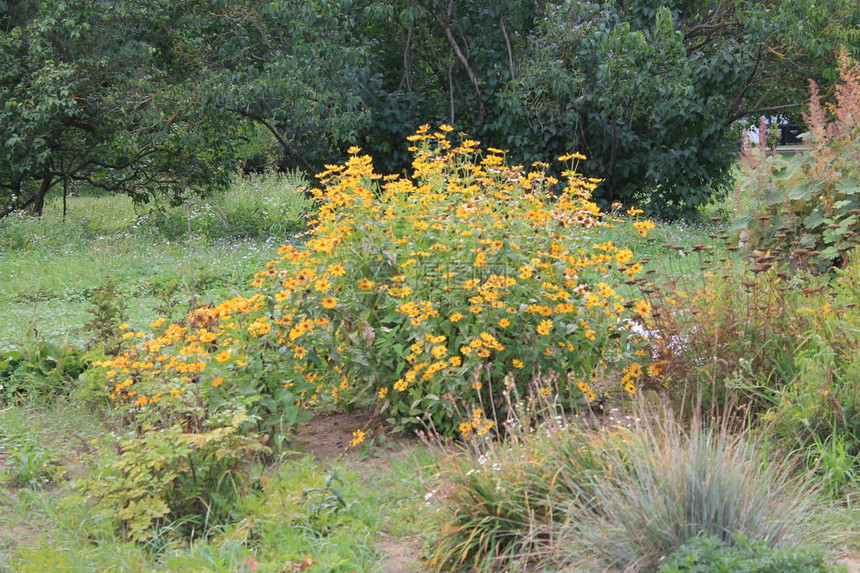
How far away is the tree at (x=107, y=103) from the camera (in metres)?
12.6

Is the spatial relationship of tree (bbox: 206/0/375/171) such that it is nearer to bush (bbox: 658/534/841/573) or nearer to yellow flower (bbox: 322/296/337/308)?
yellow flower (bbox: 322/296/337/308)

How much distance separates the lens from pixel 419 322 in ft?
14.1

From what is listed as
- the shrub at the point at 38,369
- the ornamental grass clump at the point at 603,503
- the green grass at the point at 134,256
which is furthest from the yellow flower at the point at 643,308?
the shrub at the point at 38,369

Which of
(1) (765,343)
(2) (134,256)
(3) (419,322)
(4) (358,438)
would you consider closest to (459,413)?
(3) (419,322)

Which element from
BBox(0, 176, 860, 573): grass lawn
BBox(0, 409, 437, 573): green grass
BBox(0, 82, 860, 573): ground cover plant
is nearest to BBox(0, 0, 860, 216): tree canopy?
BBox(0, 176, 860, 573): grass lawn

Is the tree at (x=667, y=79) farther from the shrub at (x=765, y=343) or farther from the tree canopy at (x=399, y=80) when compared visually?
the shrub at (x=765, y=343)

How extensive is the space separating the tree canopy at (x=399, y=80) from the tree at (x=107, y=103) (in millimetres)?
33

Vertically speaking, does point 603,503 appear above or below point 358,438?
above

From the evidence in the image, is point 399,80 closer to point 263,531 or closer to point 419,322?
point 419,322

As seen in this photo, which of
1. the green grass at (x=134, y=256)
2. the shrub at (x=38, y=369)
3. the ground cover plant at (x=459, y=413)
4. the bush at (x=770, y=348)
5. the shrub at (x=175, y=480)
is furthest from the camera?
the green grass at (x=134, y=256)

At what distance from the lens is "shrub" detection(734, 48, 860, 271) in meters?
5.70

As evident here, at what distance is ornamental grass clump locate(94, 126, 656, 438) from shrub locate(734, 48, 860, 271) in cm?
161

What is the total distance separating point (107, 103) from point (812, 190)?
10214 mm

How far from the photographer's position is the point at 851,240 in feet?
15.3
